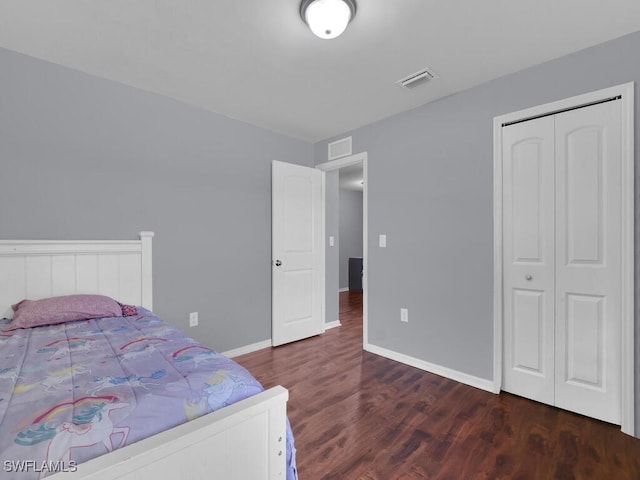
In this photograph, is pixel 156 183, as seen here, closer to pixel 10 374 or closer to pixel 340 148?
pixel 10 374

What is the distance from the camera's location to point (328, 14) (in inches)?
62.5

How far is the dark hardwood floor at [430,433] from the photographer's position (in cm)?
155

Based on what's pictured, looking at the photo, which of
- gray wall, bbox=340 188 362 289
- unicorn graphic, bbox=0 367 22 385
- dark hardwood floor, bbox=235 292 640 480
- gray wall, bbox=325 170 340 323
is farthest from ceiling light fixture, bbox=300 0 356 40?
gray wall, bbox=340 188 362 289

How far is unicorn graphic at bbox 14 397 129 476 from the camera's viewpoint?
0.74 meters

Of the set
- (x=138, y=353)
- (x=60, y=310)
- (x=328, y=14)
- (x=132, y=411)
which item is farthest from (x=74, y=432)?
(x=328, y=14)

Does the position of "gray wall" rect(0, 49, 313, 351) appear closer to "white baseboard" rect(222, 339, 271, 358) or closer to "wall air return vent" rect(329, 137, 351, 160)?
"white baseboard" rect(222, 339, 271, 358)

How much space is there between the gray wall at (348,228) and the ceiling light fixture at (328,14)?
5.45 meters

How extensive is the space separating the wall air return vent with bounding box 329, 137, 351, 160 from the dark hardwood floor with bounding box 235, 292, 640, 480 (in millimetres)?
2264

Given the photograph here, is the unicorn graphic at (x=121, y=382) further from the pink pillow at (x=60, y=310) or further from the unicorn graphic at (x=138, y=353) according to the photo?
the pink pillow at (x=60, y=310)

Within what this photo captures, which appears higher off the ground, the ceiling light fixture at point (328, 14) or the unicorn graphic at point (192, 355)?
the ceiling light fixture at point (328, 14)

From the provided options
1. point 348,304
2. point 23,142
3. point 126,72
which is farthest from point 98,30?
point 348,304

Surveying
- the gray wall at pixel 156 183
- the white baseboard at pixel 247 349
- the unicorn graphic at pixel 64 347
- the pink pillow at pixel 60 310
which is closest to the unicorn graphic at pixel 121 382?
the unicorn graphic at pixel 64 347

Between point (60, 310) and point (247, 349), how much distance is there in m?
1.69

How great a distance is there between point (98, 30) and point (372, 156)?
7.66ft
